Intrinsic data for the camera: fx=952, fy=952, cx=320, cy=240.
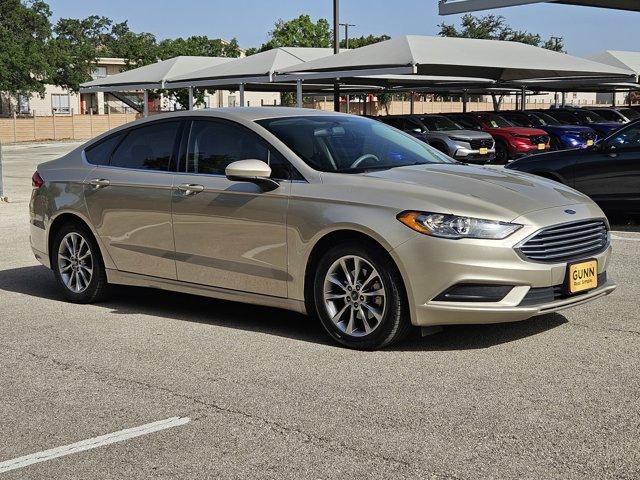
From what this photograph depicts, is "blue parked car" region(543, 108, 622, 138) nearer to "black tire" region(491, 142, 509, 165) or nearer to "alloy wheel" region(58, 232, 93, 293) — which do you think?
"black tire" region(491, 142, 509, 165)

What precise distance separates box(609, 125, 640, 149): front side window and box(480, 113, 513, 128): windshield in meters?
15.5

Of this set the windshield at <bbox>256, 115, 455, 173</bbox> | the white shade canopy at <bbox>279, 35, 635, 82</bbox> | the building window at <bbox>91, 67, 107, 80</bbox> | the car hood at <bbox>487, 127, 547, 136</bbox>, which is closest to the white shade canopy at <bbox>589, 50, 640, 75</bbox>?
the white shade canopy at <bbox>279, 35, 635, 82</bbox>

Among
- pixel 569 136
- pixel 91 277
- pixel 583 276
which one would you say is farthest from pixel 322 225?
pixel 569 136

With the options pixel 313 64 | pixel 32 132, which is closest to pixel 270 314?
pixel 313 64

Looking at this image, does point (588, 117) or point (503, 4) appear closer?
point (503, 4)

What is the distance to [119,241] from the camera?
24.6ft

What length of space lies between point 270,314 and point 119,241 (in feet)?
4.36

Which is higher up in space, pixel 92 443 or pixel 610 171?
pixel 610 171

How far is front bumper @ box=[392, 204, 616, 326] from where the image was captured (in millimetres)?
5664

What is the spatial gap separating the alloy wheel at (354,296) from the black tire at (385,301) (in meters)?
0.02

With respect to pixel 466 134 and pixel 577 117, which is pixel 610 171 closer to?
pixel 466 134

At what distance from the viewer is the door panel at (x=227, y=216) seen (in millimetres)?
6449

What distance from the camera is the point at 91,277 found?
7805mm

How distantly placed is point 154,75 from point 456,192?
26.7 m
